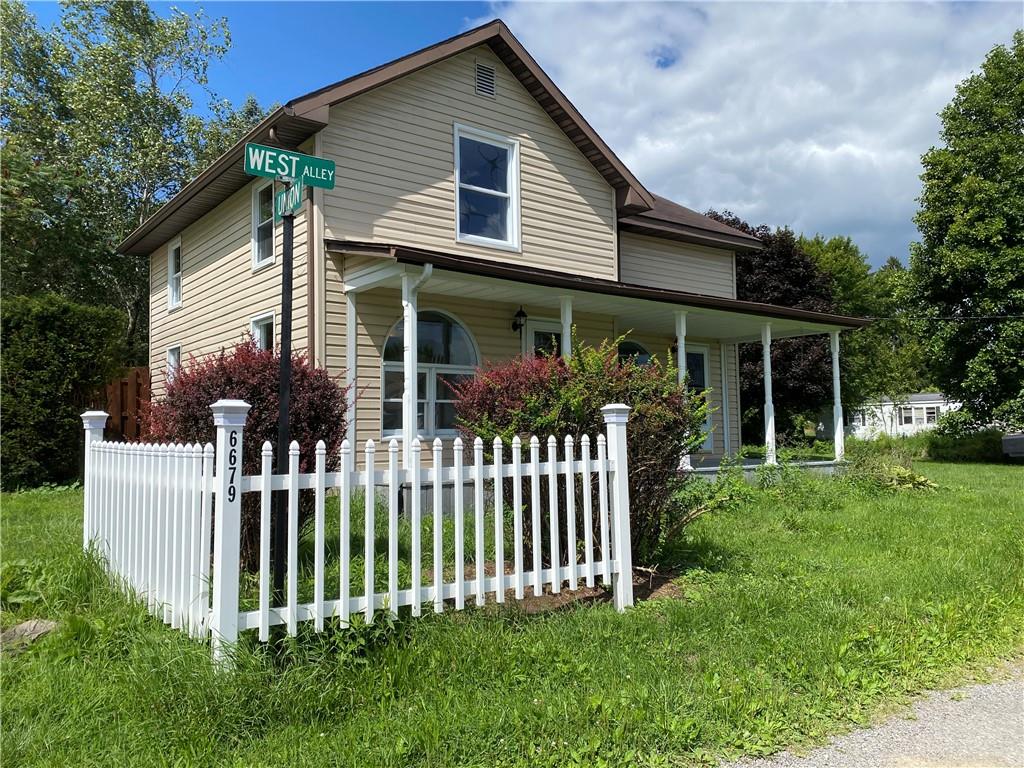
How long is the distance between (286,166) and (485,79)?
890 centimetres

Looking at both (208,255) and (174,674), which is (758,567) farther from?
(208,255)

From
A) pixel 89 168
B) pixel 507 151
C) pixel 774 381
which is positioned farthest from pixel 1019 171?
pixel 89 168

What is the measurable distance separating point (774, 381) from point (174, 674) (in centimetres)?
2620

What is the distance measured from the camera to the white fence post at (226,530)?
3.25 m

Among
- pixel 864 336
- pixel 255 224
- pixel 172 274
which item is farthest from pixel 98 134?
pixel 864 336

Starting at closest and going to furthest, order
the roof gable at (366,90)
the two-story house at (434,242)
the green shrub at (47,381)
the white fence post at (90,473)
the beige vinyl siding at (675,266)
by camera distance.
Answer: the white fence post at (90,473) < the roof gable at (366,90) < the two-story house at (434,242) < the green shrub at (47,381) < the beige vinyl siding at (675,266)

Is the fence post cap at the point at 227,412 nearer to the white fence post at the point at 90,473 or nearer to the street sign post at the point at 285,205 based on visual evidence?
the street sign post at the point at 285,205

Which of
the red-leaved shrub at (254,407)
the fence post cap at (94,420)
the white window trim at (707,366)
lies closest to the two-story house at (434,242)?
the white window trim at (707,366)

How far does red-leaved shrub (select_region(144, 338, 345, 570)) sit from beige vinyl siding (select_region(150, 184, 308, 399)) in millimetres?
4217

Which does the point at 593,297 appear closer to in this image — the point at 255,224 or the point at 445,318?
the point at 445,318

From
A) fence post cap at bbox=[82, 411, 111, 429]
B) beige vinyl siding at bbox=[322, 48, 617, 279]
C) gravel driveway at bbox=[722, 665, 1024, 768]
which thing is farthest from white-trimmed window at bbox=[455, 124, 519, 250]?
gravel driveway at bbox=[722, 665, 1024, 768]

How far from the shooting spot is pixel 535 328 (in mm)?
Result: 12156

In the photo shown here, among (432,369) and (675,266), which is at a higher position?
(675,266)

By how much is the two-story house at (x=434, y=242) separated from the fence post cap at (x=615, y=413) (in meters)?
4.04
